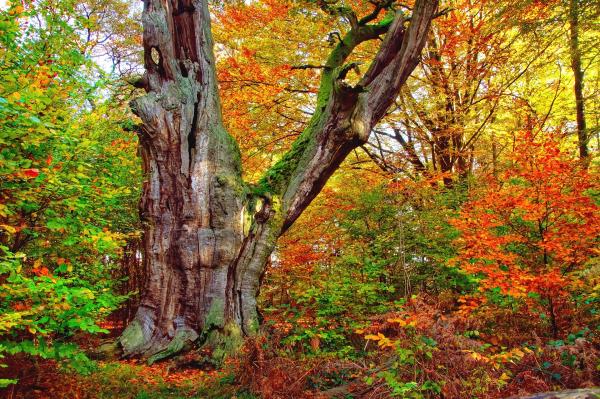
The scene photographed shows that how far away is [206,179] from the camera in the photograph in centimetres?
586

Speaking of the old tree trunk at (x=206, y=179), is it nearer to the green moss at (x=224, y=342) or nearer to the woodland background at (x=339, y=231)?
the green moss at (x=224, y=342)

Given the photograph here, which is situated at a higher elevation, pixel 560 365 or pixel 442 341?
pixel 442 341

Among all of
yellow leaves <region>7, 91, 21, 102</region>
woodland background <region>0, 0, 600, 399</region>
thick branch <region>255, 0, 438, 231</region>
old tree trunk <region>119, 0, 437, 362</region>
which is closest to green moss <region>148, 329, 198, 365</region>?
old tree trunk <region>119, 0, 437, 362</region>

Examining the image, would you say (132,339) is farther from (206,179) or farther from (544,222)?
(544,222)

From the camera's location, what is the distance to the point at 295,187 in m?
6.30

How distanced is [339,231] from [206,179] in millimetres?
3896

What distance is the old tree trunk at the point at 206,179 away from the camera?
545 cm

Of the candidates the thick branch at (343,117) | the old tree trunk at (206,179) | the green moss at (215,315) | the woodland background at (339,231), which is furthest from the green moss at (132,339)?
the thick branch at (343,117)

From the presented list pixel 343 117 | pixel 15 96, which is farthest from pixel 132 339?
pixel 343 117

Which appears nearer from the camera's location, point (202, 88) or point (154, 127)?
point (154, 127)

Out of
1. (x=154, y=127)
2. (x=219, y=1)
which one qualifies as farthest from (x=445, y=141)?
(x=154, y=127)

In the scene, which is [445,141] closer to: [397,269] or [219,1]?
[397,269]

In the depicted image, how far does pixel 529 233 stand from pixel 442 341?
2.95m

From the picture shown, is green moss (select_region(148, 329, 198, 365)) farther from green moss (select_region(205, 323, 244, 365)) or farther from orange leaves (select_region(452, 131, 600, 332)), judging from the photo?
orange leaves (select_region(452, 131, 600, 332))
